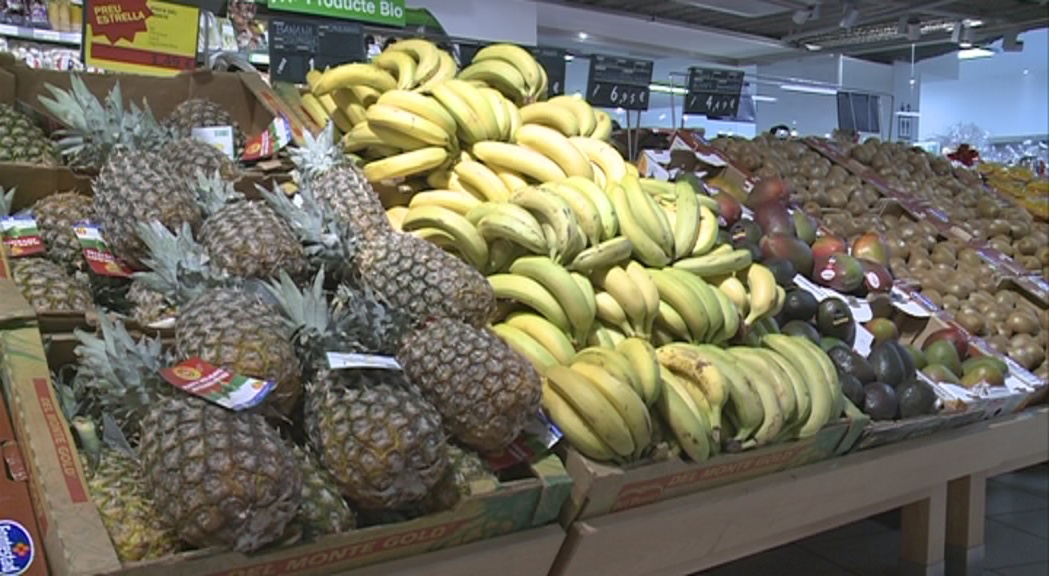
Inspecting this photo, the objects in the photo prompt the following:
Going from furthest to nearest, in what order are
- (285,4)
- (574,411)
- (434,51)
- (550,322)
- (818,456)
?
(285,4) < (434,51) < (818,456) < (550,322) < (574,411)

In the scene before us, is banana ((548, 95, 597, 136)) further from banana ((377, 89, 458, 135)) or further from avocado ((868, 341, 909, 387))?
avocado ((868, 341, 909, 387))

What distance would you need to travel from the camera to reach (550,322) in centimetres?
204

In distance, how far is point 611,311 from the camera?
6.96 feet

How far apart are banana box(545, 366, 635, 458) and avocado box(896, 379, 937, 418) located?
3.74 ft

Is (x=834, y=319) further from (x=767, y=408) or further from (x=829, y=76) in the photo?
(x=829, y=76)

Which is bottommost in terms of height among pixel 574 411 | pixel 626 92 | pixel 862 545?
pixel 862 545

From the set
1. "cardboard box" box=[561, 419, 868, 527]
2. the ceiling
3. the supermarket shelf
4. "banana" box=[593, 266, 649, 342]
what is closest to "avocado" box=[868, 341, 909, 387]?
"cardboard box" box=[561, 419, 868, 527]

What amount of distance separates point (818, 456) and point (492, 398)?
1146 mm

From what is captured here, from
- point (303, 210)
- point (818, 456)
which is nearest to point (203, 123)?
point (303, 210)

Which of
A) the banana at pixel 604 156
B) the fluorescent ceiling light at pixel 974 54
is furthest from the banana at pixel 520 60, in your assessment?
the fluorescent ceiling light at pixel 974 54

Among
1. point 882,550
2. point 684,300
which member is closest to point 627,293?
point 684,300

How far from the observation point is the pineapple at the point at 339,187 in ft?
6.63

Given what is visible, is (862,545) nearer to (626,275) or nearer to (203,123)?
(626,275)

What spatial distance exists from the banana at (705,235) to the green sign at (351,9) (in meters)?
1.68
